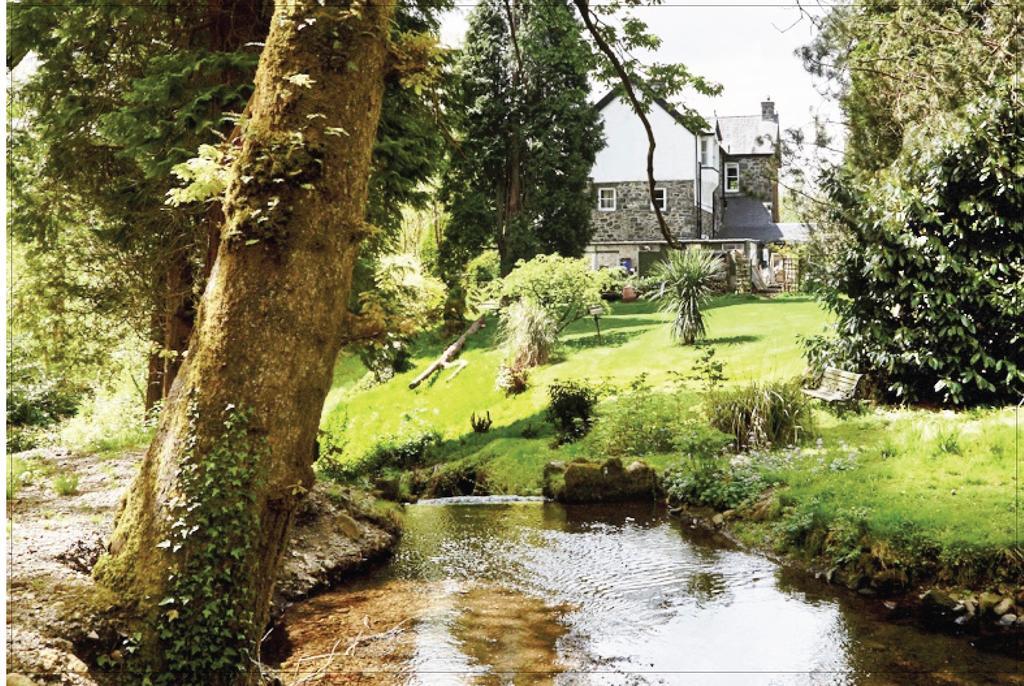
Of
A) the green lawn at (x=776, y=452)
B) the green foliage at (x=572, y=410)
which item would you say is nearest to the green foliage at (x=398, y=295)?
the green lawn at (x=776, y=452)

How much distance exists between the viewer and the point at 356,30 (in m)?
2.34

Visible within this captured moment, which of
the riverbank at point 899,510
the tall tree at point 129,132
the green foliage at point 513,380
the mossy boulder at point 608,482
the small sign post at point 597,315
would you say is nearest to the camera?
the riverbank at point 899,510

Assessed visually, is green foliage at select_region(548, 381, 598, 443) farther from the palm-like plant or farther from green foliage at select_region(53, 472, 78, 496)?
green foliage at select_region(53, 472, 78, 496)

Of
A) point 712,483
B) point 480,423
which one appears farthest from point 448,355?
point 712,483

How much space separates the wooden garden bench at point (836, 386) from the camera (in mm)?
7809

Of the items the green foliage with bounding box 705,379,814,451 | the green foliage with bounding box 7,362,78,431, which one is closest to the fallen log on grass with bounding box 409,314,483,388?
the green foliage with bounding box 7,362,78,431

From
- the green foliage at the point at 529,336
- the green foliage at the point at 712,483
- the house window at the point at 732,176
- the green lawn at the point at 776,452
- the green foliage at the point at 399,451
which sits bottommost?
the green foliage at the point at 399,451

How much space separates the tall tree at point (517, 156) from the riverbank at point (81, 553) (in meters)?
5.68

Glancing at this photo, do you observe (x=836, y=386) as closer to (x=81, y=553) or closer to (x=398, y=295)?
(x=398, y=295)

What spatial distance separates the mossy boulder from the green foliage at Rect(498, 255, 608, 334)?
3.57 metres

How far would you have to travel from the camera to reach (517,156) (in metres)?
10.9

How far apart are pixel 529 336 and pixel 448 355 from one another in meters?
1.39

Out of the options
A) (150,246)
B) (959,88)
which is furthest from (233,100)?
(959,88)

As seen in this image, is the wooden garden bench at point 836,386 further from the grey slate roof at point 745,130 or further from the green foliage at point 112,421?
the green foliage at point 112,421
